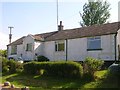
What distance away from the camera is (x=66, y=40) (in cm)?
3400

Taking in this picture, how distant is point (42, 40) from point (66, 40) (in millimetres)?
6106

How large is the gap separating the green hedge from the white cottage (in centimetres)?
799

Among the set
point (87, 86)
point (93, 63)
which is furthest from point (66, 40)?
point (87, 86)

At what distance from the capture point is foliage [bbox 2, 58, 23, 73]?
28.1 m

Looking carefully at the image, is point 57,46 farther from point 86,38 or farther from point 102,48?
point 102,48

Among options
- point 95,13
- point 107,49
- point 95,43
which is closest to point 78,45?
point 95,43

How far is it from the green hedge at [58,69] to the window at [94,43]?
26.9 ft

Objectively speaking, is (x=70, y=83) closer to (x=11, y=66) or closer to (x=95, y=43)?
(x=11, y=66)

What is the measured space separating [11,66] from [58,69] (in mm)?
8530

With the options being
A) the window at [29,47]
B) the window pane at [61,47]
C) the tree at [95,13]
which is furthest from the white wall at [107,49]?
the tree at [95,13]

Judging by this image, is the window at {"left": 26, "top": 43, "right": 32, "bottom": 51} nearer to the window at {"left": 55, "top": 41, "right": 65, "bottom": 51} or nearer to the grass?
the window at {"left": 55, "top": 41, "right": 65, "bottom": 51}

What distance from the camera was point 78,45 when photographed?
32.2 m

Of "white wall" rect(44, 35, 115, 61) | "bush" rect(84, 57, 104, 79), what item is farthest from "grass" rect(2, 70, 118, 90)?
"white wall" rect(44, 35, 115, 61)

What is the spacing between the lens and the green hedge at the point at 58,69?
66.2ft
